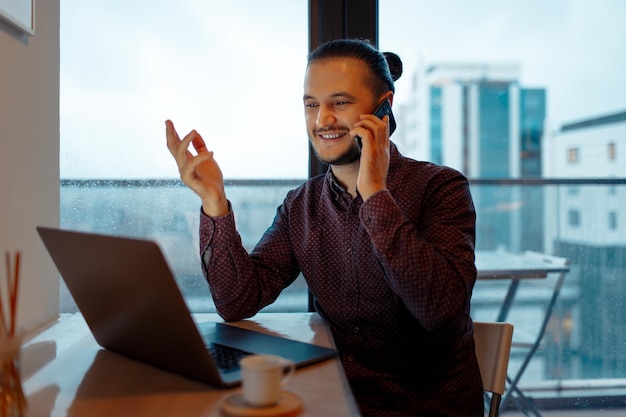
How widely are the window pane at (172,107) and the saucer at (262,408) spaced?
3.67 feet

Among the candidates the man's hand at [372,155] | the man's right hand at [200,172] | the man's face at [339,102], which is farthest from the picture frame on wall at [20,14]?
the man's hand at [372,155]

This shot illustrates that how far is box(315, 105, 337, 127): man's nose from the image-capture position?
56.8 inches

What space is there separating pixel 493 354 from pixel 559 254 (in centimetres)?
111

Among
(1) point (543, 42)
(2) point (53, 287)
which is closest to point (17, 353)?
(2) point (53, 287)

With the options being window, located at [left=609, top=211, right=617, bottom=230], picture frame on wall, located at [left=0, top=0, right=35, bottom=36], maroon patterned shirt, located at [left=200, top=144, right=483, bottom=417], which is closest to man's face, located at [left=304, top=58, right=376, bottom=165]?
maroon patterned shirt, located at [left=200, top=144, right=483, bottom=417]

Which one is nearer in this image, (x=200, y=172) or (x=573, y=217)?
(x=200, y=172)

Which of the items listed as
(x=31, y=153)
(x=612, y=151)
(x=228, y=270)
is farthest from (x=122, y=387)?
(x=612, y=151)

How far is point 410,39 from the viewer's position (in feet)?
6.80

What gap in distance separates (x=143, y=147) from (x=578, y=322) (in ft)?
5.45

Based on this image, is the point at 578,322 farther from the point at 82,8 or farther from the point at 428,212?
the point at 82,8

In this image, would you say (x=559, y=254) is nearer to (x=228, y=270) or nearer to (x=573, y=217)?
(x=573, y=217)

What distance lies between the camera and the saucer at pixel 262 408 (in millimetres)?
786

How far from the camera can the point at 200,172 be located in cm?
144

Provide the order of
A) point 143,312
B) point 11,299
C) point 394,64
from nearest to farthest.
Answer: point 11,299 → point 143,312 → point 394,64
